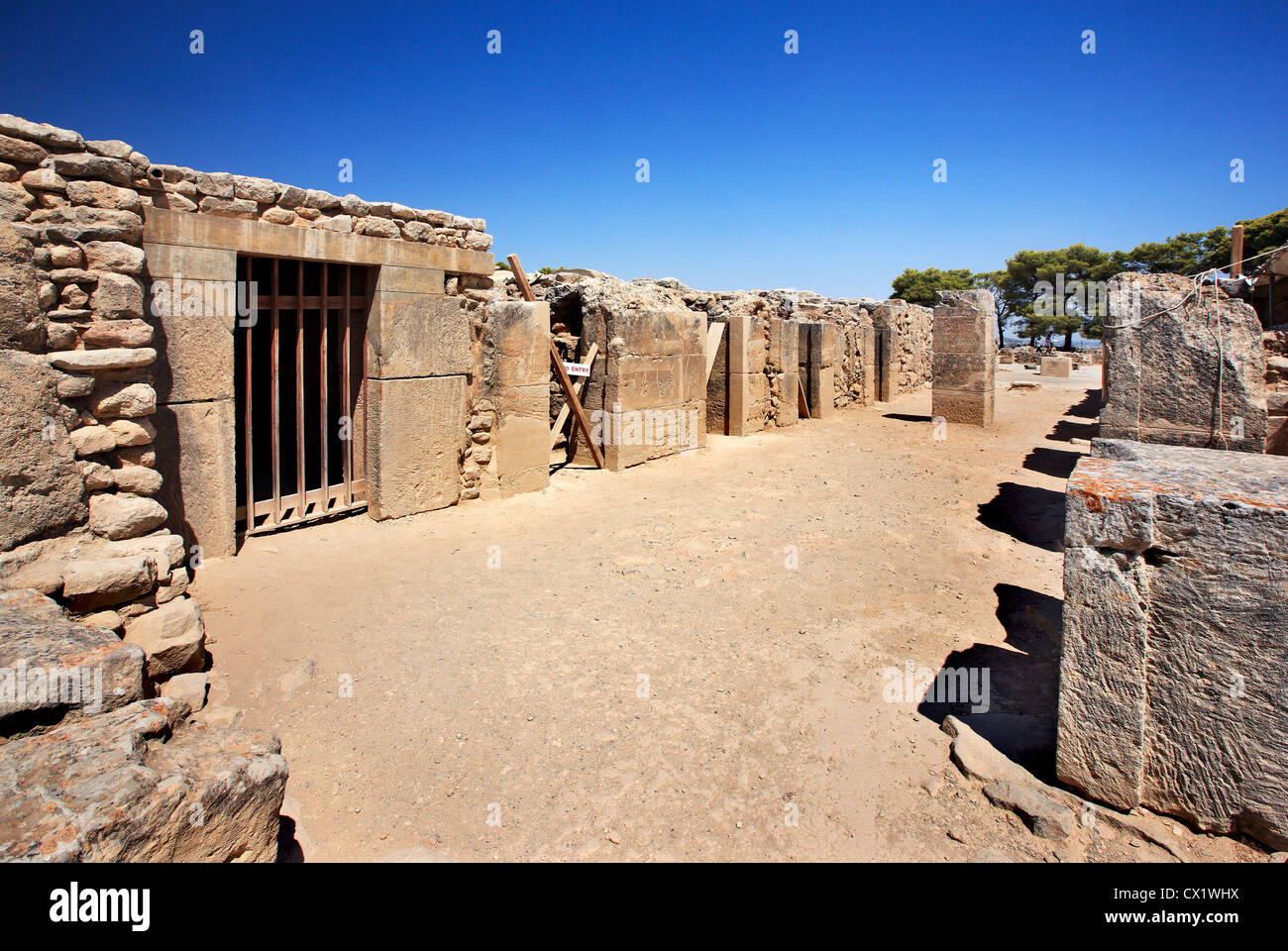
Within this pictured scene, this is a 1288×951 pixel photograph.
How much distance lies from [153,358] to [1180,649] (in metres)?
5.95

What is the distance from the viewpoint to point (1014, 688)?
162 inches

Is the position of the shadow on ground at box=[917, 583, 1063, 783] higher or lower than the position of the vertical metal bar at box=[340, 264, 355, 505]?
lower

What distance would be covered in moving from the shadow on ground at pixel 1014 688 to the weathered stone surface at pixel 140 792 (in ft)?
10.6

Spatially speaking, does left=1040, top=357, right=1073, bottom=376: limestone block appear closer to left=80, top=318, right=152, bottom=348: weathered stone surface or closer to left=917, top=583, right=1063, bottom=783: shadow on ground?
left=917, top=583, right=1063, bottom=783: shadow on ground

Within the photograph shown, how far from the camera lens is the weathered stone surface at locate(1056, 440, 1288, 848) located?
262cm

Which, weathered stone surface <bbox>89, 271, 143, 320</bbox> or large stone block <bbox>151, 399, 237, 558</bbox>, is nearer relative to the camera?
weathered stone surface <bbox>89, 271, 143, 320</bbox>

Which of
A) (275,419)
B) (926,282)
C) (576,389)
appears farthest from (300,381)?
(926,282)

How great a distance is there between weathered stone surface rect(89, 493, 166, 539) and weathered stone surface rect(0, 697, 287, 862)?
226 cm

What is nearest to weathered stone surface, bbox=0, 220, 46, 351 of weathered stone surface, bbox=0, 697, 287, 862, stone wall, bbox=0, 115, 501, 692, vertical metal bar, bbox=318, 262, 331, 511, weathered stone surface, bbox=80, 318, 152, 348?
stone wall, bbox=0, 115, 501, 692

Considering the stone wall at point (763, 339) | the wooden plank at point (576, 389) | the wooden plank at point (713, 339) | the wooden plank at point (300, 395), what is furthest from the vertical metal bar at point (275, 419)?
the wooden plank at point (713, 339)

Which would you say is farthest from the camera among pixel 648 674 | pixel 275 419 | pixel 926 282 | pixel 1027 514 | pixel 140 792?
pixel 926 282

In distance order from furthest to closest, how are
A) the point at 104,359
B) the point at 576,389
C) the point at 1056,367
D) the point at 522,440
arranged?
the point at 1056,367 < the point at 576,389 < the point at 522,440 < the point at 104,359

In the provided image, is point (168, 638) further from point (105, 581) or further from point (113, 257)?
point (113, 257)
